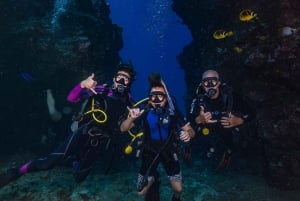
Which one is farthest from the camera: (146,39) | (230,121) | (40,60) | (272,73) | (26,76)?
(146,39)

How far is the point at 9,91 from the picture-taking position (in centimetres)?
1012

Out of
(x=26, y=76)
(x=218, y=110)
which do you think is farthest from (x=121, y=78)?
(x=26, y=76)

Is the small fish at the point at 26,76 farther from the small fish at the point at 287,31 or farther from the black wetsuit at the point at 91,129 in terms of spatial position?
the small fish at the point at 287,31

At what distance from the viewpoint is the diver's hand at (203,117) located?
20.5ft

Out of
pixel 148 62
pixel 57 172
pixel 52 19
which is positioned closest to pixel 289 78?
pixel 57 172

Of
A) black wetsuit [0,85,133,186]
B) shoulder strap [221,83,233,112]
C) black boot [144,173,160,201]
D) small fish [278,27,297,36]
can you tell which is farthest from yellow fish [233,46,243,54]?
black boot [144,173,160,201]

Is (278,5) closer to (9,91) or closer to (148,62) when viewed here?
(9,91)

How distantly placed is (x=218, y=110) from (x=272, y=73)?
175cm

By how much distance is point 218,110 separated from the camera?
683 cm

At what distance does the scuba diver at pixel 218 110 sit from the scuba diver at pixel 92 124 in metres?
1.63

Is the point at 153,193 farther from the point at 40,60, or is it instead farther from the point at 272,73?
the point at 40,60

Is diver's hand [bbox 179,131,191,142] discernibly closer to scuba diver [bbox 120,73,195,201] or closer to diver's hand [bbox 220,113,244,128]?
scuba diver [bbox 120,73,195,201]

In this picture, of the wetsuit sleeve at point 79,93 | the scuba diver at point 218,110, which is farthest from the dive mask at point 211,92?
the wetsuit sleeve at point 79,93

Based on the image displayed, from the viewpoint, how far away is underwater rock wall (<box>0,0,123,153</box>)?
31.8ft
